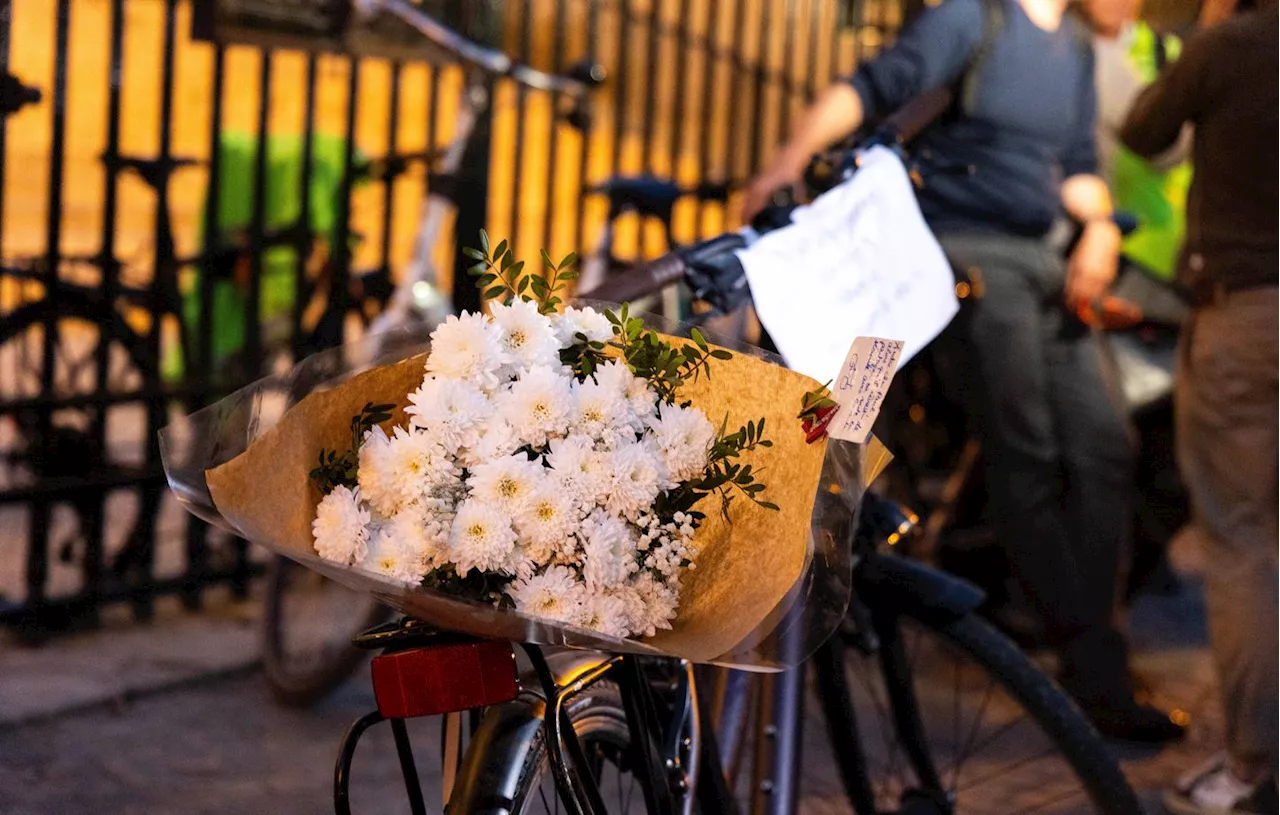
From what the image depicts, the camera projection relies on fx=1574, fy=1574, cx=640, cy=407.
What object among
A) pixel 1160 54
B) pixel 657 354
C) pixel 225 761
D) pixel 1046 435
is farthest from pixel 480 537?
pixel 1160 54

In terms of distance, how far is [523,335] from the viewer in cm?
177

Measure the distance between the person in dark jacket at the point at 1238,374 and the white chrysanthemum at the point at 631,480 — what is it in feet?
7.96

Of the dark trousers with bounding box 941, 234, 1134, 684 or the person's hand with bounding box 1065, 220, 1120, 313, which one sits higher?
the person's hand with bounding box 1065, 220, 1120, 313

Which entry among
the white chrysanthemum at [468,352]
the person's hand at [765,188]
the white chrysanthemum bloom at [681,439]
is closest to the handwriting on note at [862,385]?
the white chrysanthemum bloom at [681,439]

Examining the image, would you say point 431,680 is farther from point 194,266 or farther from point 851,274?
point 194,266

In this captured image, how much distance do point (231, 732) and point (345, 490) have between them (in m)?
2.51

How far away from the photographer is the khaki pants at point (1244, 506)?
3.66 metres

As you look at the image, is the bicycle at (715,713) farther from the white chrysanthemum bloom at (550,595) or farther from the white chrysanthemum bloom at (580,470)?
the white chrysanthemum bloom at (580,470)

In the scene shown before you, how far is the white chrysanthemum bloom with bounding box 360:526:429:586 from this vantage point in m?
1.68

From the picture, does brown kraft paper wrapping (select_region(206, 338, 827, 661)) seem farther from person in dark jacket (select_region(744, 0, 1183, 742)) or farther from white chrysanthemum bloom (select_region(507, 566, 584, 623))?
person in dark jacket (select_region(744, 0, 1183, 742))

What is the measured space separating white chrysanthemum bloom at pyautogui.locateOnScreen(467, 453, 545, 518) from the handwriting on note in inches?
13.5

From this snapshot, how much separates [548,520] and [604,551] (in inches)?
2.7

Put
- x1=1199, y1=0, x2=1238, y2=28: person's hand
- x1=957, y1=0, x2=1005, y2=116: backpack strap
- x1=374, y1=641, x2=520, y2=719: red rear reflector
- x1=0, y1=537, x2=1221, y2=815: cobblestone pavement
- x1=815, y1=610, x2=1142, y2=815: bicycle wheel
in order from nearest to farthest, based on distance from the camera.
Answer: x1=374, y1=641, x2=520, y2=719: red rear reflector → x1=815, y1=610, x2=1142, y2=815: bicycle wheel → x1=0, y1=537, x2=1221, y2=815: cobblestone pavement → x1=1199, y1=0, x2=1238, y2=28: person's hand → x1=957, y1=0, x2=1005, y2=116: backpack strap

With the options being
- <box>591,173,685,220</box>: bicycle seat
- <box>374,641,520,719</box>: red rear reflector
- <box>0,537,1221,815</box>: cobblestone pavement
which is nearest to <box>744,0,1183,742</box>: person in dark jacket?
<box>0,537,1221,815</box>: cobblestone pavement
